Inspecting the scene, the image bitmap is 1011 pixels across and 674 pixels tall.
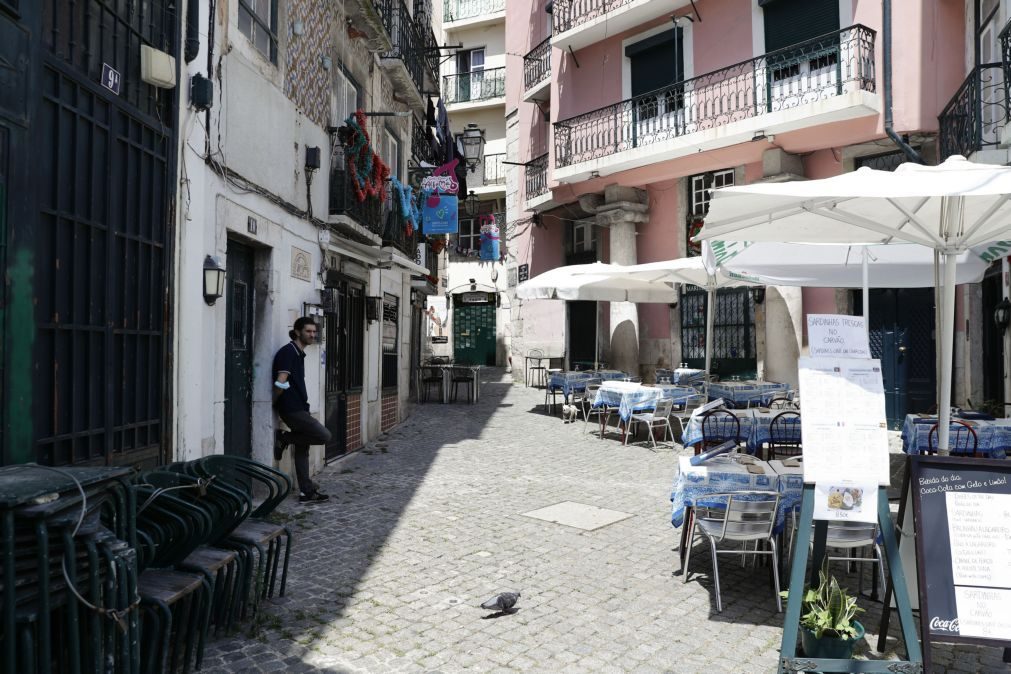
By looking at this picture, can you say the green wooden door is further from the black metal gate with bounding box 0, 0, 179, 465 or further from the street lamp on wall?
the black metal gate with bounding box 0, 0, 179, 465

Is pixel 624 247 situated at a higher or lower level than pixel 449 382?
higher

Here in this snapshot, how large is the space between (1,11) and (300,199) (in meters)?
4.86

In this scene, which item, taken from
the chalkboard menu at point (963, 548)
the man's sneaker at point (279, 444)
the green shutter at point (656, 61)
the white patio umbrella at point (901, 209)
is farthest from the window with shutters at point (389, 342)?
the chalkboard menu at point (963, 548)

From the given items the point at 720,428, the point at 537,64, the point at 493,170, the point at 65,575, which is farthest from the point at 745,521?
the point at 493,170

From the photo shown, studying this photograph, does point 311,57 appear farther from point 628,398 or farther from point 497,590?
point 497,590

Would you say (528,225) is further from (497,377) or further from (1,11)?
(1,11)

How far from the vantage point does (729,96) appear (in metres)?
14.7

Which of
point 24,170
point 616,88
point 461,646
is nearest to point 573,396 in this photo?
point 616,88

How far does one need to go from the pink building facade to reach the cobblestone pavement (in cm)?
706

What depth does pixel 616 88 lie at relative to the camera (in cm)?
1767

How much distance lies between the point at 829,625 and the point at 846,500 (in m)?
0.63

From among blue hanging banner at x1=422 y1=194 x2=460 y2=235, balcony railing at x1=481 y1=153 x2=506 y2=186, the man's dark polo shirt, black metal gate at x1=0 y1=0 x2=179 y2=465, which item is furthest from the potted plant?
balcony railing at x1=481 y1=153 x2=506 y2=186

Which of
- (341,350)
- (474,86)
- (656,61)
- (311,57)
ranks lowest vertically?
(341,350)

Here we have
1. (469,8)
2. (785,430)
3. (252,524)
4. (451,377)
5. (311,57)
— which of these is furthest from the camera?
(469,8)
